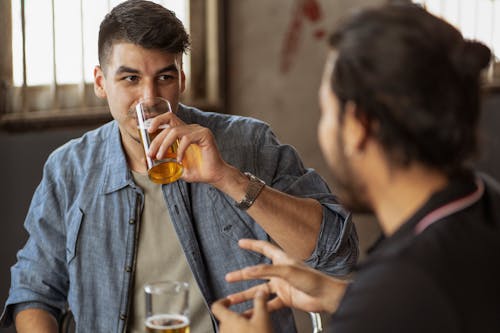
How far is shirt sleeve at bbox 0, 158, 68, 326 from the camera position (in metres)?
2.21

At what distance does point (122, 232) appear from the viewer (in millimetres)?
2246

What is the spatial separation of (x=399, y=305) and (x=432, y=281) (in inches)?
2.2

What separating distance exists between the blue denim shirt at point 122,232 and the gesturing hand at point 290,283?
1.61 feet

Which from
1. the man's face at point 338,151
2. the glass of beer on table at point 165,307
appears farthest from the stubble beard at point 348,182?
the glass of beer on table at point 165,307

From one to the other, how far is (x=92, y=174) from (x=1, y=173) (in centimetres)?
111

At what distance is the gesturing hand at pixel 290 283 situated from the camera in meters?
1.55

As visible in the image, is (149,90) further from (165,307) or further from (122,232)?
(165,307)

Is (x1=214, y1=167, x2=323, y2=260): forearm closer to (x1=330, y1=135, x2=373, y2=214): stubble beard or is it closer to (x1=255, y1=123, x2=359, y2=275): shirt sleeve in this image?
(x1=255, y1=123, x2=359, y2=275): shirt sleeve

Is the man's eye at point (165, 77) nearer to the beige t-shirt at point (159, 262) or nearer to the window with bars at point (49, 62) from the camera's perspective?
the beige t-shirt at point (159, 262)

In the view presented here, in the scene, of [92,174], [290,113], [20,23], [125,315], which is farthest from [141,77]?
[290,113]

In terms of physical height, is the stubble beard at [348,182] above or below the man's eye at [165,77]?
below

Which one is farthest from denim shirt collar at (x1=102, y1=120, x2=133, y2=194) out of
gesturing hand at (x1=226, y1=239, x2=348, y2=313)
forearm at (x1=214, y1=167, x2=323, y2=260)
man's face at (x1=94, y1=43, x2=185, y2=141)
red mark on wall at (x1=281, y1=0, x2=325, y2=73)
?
red mark on wall at (x1=281, y1=0, x2=325, y2=73)

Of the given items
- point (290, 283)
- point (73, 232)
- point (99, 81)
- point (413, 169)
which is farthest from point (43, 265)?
point (413, 169)

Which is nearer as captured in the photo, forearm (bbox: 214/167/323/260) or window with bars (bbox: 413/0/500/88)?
forearm (bbox: 214/167/323/260)
